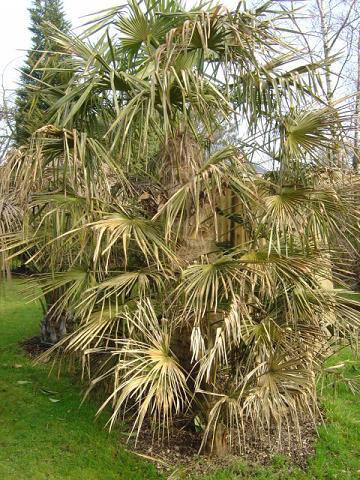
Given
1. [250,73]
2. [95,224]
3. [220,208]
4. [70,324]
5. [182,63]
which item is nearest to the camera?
[95,224]

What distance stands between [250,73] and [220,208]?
1267mm

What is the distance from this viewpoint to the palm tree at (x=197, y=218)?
139 inches

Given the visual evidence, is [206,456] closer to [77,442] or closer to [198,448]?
[198,448]

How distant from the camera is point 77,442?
452 centimetres

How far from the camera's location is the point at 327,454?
13.9 feet

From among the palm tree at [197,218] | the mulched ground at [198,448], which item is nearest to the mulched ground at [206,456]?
the mulched ground at [198,448]

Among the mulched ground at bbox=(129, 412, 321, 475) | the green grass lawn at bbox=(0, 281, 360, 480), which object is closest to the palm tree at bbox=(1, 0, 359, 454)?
the mulched ground at bbox=(129, 412, 321, 475)

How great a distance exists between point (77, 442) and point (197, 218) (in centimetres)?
258

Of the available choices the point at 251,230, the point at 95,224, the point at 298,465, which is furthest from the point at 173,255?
the point at 298,465

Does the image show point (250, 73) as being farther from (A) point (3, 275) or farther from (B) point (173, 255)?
(A) point (3, 275)

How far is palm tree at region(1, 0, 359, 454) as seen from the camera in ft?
11.6

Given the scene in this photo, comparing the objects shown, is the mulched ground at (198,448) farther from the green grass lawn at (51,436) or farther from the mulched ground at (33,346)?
the mulched ground at (33,346)

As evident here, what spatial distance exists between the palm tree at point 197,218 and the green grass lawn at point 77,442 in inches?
19.0

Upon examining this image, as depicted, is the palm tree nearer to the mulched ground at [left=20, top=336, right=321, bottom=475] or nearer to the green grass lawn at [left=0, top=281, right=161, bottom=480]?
the mulched ground at [left=20, top=336, right=321, bottom=475]
